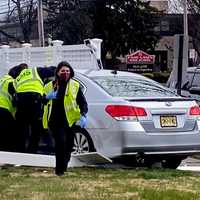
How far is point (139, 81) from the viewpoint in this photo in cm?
1102

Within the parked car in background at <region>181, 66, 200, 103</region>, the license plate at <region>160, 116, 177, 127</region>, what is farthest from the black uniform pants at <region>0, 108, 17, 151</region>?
the parked car in background at <region>181, 66, 200, 103</region>

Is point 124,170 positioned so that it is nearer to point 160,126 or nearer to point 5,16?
point 160,126

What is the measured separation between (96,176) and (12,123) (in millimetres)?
2397

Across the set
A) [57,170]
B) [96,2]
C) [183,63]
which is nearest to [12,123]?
[57,170]

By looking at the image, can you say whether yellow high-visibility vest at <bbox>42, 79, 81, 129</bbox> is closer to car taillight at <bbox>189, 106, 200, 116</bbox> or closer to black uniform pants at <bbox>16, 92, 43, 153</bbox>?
black uniform pants at <bbox>16, 92, 43, 153</bbox>

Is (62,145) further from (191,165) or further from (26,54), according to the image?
(26,54)

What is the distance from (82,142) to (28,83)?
1.25 meters

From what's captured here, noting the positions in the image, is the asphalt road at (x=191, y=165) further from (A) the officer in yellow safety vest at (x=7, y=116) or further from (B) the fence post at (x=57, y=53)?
(B) the fence post at (x=57, y=53)

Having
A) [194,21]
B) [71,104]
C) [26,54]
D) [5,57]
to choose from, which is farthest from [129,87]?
[194,21]

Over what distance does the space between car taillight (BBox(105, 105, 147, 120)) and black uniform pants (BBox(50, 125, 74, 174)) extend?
985mm

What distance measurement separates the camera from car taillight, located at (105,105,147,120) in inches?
384

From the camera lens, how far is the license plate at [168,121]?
1002cm

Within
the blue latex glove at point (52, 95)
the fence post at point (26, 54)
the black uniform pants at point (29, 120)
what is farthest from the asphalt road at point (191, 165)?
the fence post at point (26, 54)

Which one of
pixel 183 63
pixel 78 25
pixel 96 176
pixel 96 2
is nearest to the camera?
pixel 96 176
